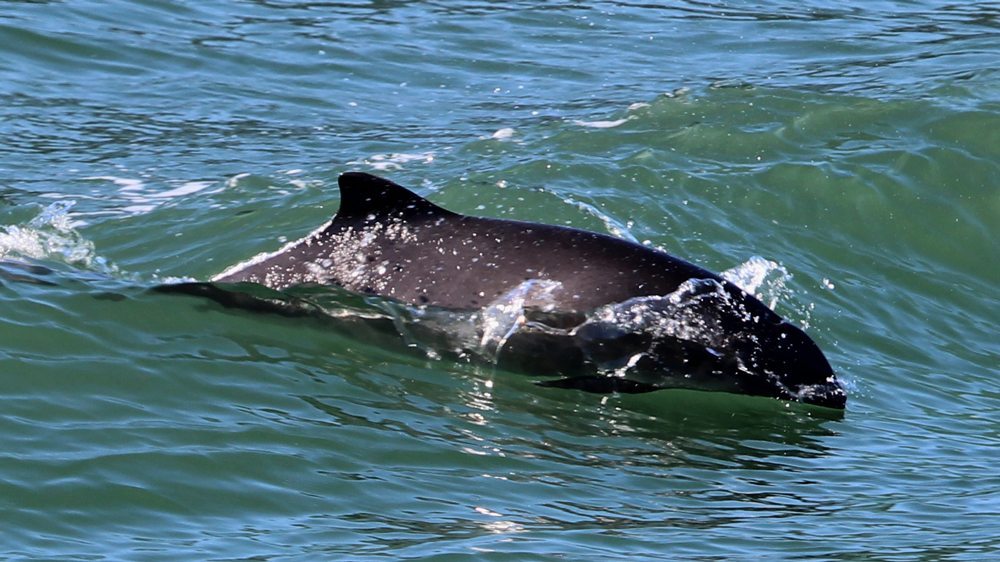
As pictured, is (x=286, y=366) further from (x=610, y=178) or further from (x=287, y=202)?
(x=610, y=178)

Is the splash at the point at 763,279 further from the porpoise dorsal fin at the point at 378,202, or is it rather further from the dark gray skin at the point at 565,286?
the porpoise dorsal fin at the point at 378,202

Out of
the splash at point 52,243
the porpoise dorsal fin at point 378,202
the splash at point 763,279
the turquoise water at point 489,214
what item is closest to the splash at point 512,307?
the turquoise water at point 489,214

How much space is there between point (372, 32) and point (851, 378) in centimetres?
1027

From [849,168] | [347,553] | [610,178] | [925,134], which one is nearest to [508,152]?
[610,178]

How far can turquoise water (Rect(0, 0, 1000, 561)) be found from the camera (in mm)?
5457

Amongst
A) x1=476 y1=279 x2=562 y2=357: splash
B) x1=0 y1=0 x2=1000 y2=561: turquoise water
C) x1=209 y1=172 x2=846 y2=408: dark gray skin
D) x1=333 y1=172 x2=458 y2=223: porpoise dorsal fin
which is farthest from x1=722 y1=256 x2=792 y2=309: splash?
x1=333 y1=172 x2=458 y2=223: porpoise dorsal fin

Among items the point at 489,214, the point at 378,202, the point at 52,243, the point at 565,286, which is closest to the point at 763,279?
the point at 489,214

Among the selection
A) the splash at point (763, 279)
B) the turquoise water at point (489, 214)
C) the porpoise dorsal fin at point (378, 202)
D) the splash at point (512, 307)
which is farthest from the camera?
the splash at point (763, 279)

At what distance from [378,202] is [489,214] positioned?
10.2ft

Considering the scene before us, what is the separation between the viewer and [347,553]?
16.3 feet

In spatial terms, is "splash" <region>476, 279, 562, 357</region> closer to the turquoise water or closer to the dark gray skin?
the dark gray skin

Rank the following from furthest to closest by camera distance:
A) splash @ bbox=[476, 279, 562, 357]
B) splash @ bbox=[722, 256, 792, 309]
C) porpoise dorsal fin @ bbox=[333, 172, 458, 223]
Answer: splash @ bbox=[722, 256, 792, 309] < porpoise dorsal fin @ bbox=[333, 172, 458, 223] < splash @ bbox=[476, 279, 562, 357]

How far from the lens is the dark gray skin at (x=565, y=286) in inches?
288

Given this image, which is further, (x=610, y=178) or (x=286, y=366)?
(x=610, y=178)
